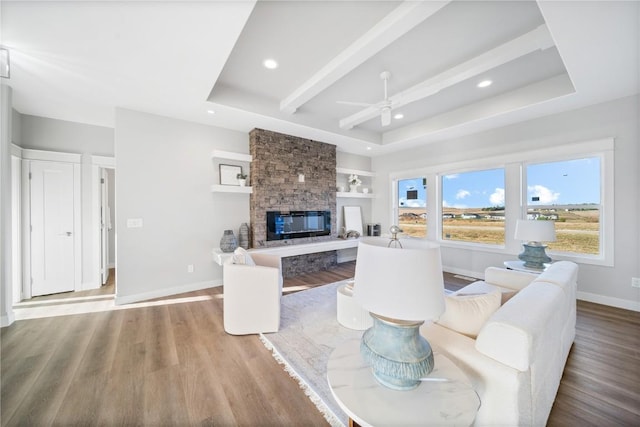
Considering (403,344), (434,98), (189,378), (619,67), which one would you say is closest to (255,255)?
(189,378)

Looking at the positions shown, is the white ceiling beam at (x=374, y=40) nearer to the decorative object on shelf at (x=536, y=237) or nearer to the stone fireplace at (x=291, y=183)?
the stone fireplace at (x=291, y=183)

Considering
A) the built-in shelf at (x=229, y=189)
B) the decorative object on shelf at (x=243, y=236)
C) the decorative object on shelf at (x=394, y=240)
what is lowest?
the decorative object on shelf at (x=243, y=236)

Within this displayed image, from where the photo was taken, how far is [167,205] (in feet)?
11.8

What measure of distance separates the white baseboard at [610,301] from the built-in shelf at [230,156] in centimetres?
548

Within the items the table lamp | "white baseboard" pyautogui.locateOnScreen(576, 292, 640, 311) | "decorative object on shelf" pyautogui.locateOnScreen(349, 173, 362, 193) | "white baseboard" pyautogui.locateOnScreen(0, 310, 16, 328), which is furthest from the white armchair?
"white baseboard" pyautogui.locateOnScreen(576, 292, 640, 311)

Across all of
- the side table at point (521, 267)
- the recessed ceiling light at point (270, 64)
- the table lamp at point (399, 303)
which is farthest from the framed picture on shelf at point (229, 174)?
the side table at point (521, 267)

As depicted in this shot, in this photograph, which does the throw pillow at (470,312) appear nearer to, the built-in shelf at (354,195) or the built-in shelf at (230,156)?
the built-in shelf at (230,156)

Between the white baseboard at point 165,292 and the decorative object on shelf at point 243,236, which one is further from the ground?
the decorative object on shelf at point 243,236

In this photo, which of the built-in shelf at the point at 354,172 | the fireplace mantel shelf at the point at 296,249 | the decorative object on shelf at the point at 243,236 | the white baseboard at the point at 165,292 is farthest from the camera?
the built-in shelf at the point at 354,172

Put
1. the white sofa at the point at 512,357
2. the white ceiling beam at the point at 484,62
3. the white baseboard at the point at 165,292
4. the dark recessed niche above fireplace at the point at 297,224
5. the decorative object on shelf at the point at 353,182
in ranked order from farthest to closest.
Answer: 1. the decorative object on shelf at the point at 353,182
2. the dark recessed niche above fireplace at the point at 297,224
3. the white baseboard at the point at 165,292
4. the white ceiling beam at the point at 484,62
5. the white sofa at the point at 512,357

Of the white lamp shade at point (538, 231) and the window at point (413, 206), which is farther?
the window at point (413, 206)

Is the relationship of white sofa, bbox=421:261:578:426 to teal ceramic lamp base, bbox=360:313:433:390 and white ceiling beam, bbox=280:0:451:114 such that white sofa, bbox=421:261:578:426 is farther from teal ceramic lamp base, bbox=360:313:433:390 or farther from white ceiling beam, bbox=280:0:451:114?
white ceiling beam, bbox=280:0:451:114

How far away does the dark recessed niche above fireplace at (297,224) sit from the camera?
14.3 feet

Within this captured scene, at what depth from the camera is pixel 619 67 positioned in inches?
93.0
